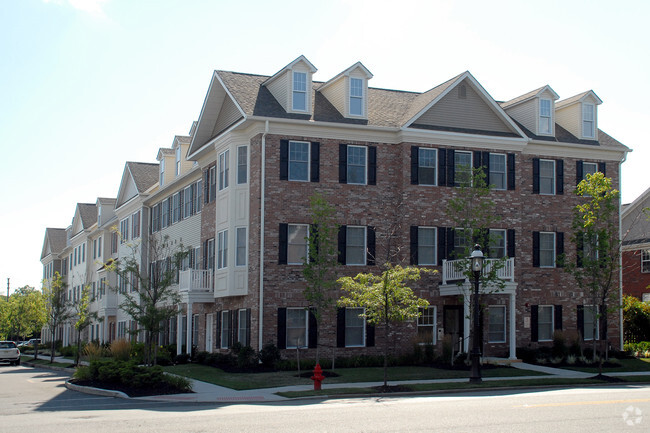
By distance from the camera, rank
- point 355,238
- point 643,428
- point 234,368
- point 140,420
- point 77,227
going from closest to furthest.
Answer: point 643,428
point 140,420
point 234,368
point 355,238
point 77,227

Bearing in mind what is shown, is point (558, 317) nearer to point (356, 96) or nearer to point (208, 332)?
point (356, 96)

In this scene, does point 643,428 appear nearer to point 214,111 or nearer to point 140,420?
point 140,420

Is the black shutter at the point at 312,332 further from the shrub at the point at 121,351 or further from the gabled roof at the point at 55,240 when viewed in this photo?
the gabled roof at the point at 55,240

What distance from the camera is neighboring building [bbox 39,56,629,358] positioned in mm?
30203

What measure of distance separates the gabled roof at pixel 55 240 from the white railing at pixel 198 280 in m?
50.2

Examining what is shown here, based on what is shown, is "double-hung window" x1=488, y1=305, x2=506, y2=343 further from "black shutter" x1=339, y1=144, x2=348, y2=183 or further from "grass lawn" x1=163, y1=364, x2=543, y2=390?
"black shutter" x1=339, y1=144, x2=348, y2=183

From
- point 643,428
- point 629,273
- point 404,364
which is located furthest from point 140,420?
point 629,273

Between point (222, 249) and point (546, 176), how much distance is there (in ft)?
48.8

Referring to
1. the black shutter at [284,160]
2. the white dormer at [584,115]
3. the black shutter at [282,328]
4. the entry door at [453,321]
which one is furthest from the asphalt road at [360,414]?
the white dormer at [584,115]

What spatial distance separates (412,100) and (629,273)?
700 inches

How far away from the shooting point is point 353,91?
32.1m

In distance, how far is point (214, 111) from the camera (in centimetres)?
3553

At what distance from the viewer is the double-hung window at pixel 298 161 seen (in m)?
30.6

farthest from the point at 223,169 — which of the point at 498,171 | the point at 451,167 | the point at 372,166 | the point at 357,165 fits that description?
the point at 498,171
